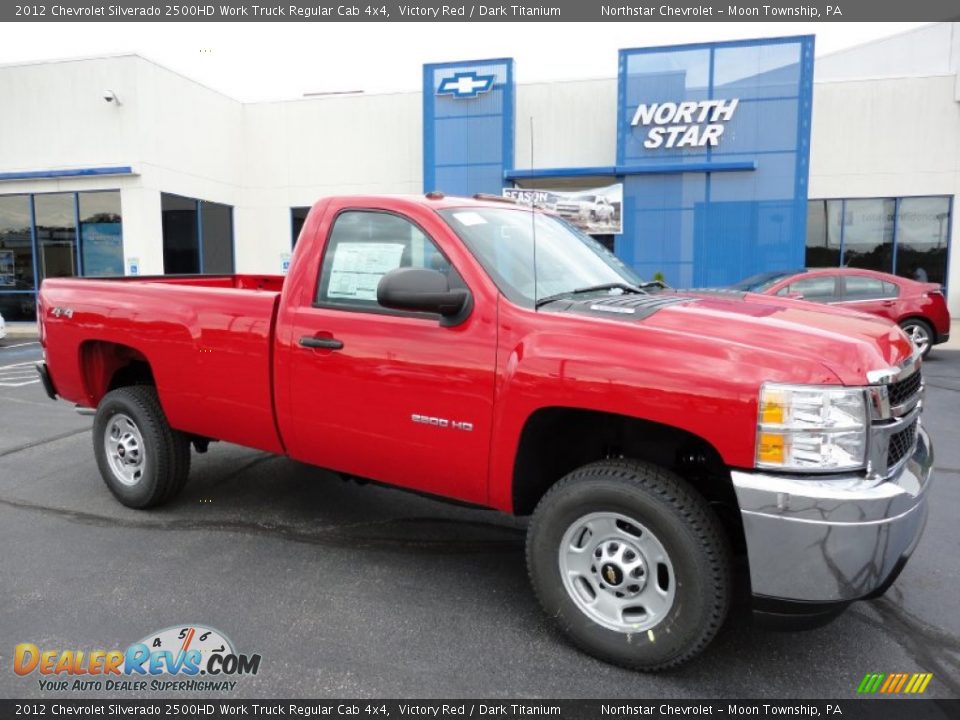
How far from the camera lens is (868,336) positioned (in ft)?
9.89

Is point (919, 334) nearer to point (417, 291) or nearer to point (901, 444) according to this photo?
point (901, 444)

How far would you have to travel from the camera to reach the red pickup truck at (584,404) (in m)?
2.61

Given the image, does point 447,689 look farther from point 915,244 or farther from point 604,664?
point 915,244

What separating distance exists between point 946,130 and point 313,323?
65.0 ft

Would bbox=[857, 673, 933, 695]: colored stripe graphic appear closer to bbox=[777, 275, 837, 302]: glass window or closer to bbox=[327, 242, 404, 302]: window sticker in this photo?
bbox=[327, 242, 404, 302]: window sticker

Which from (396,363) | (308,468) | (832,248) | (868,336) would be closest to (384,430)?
(396,363)

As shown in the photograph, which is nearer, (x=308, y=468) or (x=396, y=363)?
(x=396, y=363)

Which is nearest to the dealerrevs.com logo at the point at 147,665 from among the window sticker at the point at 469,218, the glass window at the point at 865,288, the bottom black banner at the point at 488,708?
the bottom black banner at the point at 488,708

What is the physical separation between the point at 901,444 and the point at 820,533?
0.69 meters

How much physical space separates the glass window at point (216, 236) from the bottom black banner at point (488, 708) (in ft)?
62.4

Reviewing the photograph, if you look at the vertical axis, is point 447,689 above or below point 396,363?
below

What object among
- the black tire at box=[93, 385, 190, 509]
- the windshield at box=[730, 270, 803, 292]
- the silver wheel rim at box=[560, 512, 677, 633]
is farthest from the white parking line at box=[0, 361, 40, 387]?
the windshield at box=[730, 270, 803, 292]

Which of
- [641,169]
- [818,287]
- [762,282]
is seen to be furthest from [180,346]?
[641,169]

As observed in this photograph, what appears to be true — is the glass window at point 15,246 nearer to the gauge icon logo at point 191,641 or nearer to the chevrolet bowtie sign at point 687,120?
the chevrolet bowtie sign at point 687,120
